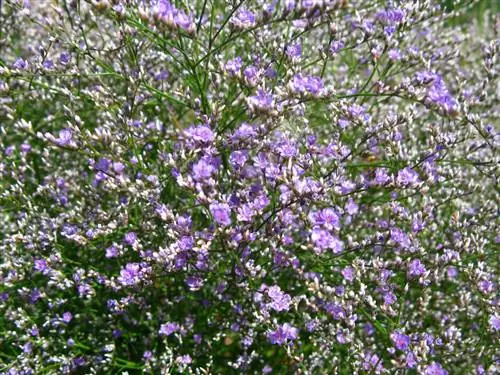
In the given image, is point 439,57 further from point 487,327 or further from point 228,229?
point 228,229

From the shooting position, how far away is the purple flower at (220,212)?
1.98 m

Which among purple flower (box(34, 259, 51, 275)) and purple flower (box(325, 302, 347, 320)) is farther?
purple flower (box(34, 259, 51, 275))

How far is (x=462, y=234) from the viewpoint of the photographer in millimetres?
2531

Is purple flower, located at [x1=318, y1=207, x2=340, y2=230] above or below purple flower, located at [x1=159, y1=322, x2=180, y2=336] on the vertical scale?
above

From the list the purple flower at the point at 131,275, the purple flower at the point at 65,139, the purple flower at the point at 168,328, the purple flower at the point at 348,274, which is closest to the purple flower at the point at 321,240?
the purple flower at the point at 348,274

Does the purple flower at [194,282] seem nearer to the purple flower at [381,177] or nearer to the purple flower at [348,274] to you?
the purple flower at [348,274]

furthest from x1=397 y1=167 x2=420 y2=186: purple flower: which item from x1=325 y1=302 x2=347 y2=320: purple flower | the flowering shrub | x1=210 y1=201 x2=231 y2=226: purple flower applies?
x1=210 y1=201 x2=231 y2=226: purple flower

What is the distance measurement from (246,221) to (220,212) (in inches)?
5.5

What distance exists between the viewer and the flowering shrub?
2.11 meters

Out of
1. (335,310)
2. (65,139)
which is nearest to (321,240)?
(335,310)

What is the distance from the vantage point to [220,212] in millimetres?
1990

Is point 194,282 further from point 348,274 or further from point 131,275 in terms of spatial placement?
point 348,274

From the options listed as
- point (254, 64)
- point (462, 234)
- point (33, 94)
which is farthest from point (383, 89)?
point (33, 94)

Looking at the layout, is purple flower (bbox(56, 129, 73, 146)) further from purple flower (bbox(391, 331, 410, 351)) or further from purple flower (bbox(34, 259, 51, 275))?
purple flower (bbox(391, 331, 410, 351))
